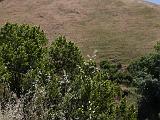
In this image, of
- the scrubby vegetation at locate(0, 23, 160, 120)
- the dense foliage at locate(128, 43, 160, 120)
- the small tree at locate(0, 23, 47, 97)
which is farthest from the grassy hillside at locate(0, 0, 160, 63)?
the small tree at locate(0, 23, 47, 97)

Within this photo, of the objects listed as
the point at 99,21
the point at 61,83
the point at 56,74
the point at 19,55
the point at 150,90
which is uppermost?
the point at 61,83

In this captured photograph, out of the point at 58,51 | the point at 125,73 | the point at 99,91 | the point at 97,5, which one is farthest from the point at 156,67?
the point at 97,5

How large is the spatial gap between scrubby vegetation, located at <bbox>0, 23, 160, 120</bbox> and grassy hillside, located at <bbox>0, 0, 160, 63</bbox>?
33.7ft

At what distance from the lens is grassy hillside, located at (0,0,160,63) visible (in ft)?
188

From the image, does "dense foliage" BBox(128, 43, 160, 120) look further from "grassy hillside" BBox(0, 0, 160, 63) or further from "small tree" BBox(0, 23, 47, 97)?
"grassy hillside" BBox(0, 0, 160, 63)

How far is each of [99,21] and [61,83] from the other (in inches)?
2074

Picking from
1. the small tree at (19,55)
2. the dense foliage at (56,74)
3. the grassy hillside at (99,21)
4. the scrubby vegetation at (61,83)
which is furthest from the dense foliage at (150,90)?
the grassy hillside at (99,21)

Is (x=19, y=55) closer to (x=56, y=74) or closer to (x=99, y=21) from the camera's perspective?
(x=56, y=74)

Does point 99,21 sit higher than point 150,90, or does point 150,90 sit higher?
point 99,21

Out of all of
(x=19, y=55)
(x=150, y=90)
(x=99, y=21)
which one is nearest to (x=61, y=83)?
(x=19, y=55)

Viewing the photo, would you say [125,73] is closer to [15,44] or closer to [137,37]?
[137,37]

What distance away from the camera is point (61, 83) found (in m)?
13.0

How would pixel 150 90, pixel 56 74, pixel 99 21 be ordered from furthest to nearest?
pixel 99 21, pixel 150 90, pixel 56 74

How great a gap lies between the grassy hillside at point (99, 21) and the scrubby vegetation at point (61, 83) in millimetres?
10263
